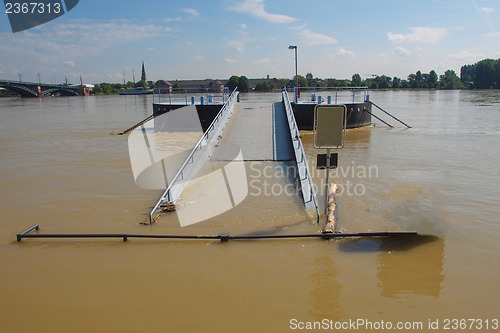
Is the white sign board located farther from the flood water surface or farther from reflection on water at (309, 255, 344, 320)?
reflection on water at (309, 255, 344, 320)

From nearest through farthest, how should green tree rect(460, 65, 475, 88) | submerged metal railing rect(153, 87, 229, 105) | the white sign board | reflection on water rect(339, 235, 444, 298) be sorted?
reflection on water rect(339, 235, 444, 298)
the white sign board
submerged metal railing rect(153, 87, 229, 105)
green tree rect(460, 65, 475, 88)

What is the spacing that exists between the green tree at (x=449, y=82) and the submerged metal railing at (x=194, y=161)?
149 metres

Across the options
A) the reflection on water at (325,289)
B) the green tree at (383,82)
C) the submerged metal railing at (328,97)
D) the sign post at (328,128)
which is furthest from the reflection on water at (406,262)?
the green tree at (383,82)

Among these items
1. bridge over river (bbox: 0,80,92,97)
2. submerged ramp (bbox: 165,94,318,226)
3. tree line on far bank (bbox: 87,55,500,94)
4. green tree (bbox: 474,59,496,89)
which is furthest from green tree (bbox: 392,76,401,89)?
submerged ramp (bbox: 165,94,318,226)

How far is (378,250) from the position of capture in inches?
236

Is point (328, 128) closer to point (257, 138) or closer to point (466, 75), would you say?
point (257, 138)

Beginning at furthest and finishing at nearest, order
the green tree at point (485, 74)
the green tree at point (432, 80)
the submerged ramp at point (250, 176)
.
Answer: the green tree at point (432, 80) < the green tree at point (485, 74) < the submerged ramp at point (250, 176)

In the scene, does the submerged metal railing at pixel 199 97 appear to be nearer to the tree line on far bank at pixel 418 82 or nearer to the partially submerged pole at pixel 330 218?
the partially submerged pole at pixel 330 218

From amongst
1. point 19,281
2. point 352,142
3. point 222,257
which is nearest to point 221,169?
point 222,257

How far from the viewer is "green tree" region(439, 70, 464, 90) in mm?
141125

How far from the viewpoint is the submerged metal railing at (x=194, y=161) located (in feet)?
27.4

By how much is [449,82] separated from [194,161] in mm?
156623

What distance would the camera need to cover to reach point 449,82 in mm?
142375

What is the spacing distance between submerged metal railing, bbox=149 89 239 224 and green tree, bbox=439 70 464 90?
149286 millimetres
